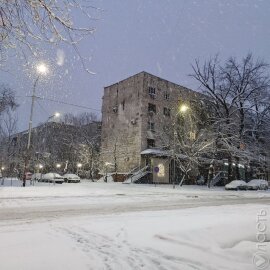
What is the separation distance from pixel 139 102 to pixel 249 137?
15.4 meters

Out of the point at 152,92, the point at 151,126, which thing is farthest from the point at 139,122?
the point at 152,92

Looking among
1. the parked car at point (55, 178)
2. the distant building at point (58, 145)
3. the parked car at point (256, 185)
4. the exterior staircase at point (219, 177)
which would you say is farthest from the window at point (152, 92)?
the parked car at point (256, 185)

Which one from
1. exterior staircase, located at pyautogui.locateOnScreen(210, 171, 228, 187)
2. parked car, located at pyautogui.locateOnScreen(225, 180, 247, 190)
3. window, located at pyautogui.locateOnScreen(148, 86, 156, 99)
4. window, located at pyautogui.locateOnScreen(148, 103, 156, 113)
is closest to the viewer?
parked car, located at pyautogui.locateOnScreen(225, 180, 247, 190)

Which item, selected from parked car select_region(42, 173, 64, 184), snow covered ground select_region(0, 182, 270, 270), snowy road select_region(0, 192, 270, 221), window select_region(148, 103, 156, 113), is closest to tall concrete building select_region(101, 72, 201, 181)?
window select_region(148, 103, 156, 113)

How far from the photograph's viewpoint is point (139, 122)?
45.2 meters

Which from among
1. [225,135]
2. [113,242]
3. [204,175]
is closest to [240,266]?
[113,242]

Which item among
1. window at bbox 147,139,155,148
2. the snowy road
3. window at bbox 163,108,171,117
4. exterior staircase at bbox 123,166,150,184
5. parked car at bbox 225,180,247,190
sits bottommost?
the snowy road

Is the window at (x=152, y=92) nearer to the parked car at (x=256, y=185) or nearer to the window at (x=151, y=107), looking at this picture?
the window at (x=151, y=107)

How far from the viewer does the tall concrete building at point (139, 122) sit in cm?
4475

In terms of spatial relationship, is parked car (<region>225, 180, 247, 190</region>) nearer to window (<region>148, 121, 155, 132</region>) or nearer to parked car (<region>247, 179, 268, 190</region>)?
parked car (<region>247, 179, 268, 190</region>)

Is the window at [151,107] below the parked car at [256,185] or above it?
above

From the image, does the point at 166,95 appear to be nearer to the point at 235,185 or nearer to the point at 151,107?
the point at 151,107

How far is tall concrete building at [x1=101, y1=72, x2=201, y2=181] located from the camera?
4475 centimetres

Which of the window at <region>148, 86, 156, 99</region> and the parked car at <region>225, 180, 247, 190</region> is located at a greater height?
the window at <region>148, 86, 156, 99</region>
